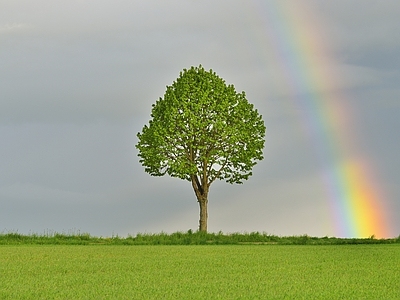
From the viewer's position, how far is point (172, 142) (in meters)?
39.2

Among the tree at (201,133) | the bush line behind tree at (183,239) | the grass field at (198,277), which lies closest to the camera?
the grass field at (198,277)

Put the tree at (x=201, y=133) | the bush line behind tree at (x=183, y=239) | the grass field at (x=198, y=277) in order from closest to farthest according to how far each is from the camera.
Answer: the grass field at (x=198, y=277)
the bush line behind tree at (x=183, y=239)
the tree at (x=201, y=133)

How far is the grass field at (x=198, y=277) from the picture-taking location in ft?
34.1

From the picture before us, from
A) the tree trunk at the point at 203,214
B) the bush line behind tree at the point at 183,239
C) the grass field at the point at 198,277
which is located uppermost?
the tree trunk at the point at 203,214

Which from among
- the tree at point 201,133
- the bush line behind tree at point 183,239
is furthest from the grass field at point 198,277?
the tree at point 201,133

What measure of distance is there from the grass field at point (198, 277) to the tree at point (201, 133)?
2033 cm

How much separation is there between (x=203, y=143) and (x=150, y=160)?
3370 mm

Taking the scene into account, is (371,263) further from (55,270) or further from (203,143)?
(203,143)

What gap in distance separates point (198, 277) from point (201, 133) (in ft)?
86.6

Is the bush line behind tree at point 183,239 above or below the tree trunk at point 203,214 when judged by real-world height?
below

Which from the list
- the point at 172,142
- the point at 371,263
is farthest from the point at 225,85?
the point at 371,263

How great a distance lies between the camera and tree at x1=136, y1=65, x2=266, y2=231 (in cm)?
3878

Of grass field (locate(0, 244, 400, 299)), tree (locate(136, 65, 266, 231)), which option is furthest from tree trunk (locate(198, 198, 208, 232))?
grass field (locate(0, 244, 400, 299))

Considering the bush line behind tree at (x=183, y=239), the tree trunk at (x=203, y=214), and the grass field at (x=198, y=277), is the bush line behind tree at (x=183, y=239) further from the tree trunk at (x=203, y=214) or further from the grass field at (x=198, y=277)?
the grass field at (x=198, y=277)
